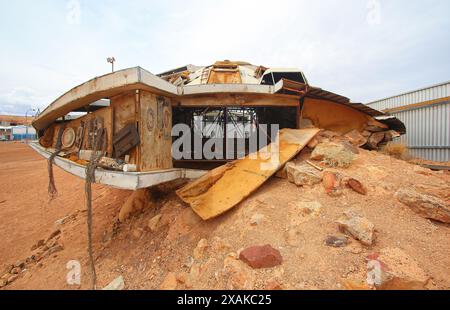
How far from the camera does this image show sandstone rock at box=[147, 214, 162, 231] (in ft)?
14.6

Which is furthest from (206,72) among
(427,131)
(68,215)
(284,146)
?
(427,131)

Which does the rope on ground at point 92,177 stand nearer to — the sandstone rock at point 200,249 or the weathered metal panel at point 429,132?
the sandstone rock at point 200,249

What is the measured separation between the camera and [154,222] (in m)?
4.54

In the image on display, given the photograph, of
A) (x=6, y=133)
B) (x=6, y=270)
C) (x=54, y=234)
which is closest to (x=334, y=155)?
(x=6, y=270)

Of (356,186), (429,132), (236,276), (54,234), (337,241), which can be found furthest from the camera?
(429,132)

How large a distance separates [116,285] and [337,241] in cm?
366

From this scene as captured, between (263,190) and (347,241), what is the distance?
172 centimetres

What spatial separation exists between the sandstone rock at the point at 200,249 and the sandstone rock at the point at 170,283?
45 centimetres

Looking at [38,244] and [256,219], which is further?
[38,244]

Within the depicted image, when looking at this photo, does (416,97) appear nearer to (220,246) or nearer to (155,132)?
(220,246)

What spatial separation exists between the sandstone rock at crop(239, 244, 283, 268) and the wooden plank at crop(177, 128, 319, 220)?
45.4 inches

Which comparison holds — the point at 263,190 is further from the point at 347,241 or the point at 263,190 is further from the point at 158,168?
the point at 158,168

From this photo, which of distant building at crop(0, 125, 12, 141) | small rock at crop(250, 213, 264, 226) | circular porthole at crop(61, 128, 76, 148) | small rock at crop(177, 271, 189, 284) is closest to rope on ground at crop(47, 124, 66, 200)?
circular porthole at crop(61, 128, 76, 148)

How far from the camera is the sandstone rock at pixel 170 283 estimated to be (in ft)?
9.78
